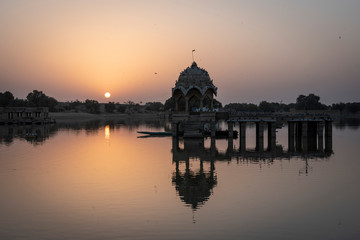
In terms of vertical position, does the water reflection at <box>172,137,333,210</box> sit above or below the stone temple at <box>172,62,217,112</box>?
below

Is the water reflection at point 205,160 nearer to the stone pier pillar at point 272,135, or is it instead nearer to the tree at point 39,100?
the stone pier pillar at point 272,135

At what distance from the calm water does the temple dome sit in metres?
21.5

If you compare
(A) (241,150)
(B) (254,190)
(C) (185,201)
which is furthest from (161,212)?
(A) (241,150)

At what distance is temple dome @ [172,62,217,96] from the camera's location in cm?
5496

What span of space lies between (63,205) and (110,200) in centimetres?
233

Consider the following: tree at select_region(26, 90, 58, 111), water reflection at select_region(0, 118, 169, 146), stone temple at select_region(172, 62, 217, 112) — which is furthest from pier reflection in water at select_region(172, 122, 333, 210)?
tree at select_region(26, 90, 58, 111)

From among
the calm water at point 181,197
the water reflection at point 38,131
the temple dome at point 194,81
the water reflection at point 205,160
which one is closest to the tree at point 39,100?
the water reflection at point 38,131

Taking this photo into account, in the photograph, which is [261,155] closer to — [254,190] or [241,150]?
[241,150]

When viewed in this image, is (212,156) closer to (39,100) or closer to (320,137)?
(320,137)

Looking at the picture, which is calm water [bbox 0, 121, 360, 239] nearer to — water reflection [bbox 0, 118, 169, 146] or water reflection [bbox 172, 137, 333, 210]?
water reflection [bbox 172, 137, 333, 210]

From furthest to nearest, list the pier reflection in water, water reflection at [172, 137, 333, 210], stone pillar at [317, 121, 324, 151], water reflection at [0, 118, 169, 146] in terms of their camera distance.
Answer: water reflection at [0, 118, 169, 146], stone pillar at [317, 121, 324, 151], the pier reflection in water, water reflection at [172, 137, 333, 210]

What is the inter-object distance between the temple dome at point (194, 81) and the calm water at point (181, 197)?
21.5 meters

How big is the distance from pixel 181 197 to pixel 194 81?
A: 36.7 meters

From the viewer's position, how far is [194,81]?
182 feet
